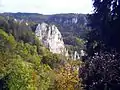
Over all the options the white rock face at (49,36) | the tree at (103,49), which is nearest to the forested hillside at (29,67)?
the tree at (103,49)

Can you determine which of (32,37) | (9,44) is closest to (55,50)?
(32,37)

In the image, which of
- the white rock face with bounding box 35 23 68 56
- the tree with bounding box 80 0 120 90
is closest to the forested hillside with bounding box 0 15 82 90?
the tree with bounding box 80 0 120 90

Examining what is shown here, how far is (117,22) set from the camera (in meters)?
17.6

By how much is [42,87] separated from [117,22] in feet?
110

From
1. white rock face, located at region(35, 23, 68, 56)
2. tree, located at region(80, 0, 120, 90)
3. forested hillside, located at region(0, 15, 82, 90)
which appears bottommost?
white rock face, located at region(35, 23, 68, 56)

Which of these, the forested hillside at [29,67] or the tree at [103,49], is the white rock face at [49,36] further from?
the tree at [103,49]

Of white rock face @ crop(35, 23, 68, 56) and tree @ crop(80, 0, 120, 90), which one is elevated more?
tree @ crop(80, 0, 120, 90)

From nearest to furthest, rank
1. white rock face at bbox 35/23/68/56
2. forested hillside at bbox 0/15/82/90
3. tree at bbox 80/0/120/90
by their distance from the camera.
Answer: tree at bbox 80/0/120/90 < forested hillside at bbox 0/15/82/90 < white rock face at bbox 35/23/68/56

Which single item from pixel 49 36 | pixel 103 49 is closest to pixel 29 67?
pixel 103 49

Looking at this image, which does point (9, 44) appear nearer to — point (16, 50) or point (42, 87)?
point (16, 50)

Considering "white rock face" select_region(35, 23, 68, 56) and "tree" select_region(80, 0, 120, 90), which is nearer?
"tree" select_region(80, 0, 120, 90)

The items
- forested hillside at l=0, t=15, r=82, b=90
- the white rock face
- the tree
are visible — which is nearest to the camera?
the tree

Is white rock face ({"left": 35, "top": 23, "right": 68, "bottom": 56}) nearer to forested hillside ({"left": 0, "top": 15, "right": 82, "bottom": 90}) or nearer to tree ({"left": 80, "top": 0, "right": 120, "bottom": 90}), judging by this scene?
forested hillside ({"left": 0, "top": 15, "right": 82, "bottom": 90})

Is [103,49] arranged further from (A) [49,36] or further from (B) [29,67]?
(A) [49,36]
